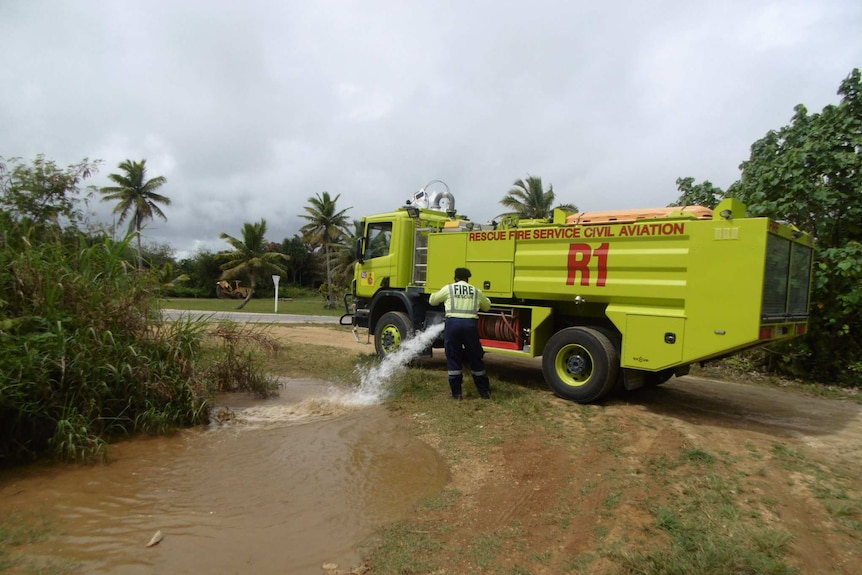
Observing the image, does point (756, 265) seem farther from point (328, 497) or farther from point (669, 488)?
point (328, 497)

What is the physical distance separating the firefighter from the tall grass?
300 cm

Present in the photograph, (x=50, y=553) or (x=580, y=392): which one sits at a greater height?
(x=580, y=392)

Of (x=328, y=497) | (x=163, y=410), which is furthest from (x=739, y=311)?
(x=163, y=410)

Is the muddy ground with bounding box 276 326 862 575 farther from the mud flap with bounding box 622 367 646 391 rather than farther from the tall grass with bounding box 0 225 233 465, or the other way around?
the tall grass with bounding box 0 225 233 465

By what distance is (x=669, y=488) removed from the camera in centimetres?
422

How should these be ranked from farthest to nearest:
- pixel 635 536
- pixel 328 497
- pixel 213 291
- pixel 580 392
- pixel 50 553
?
1. pixel 213 291
2. pixel 580 392
3. pixel 328 497
4. pixel 635 536
5. pixel 50 553

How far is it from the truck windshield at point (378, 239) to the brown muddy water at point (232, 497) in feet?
14.1

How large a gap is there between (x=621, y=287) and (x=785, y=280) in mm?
1801

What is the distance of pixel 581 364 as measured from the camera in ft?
22.7

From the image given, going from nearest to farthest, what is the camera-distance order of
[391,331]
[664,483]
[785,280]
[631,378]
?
[664,483] < [785,280] < [631,378] < [391,331]

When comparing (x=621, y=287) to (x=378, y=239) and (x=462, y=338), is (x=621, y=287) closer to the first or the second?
(x=462, y=338)

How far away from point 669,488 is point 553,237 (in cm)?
383

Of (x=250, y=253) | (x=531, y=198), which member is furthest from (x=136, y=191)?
(x=531, y=198)

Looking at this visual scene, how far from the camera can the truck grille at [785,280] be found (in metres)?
5.71
